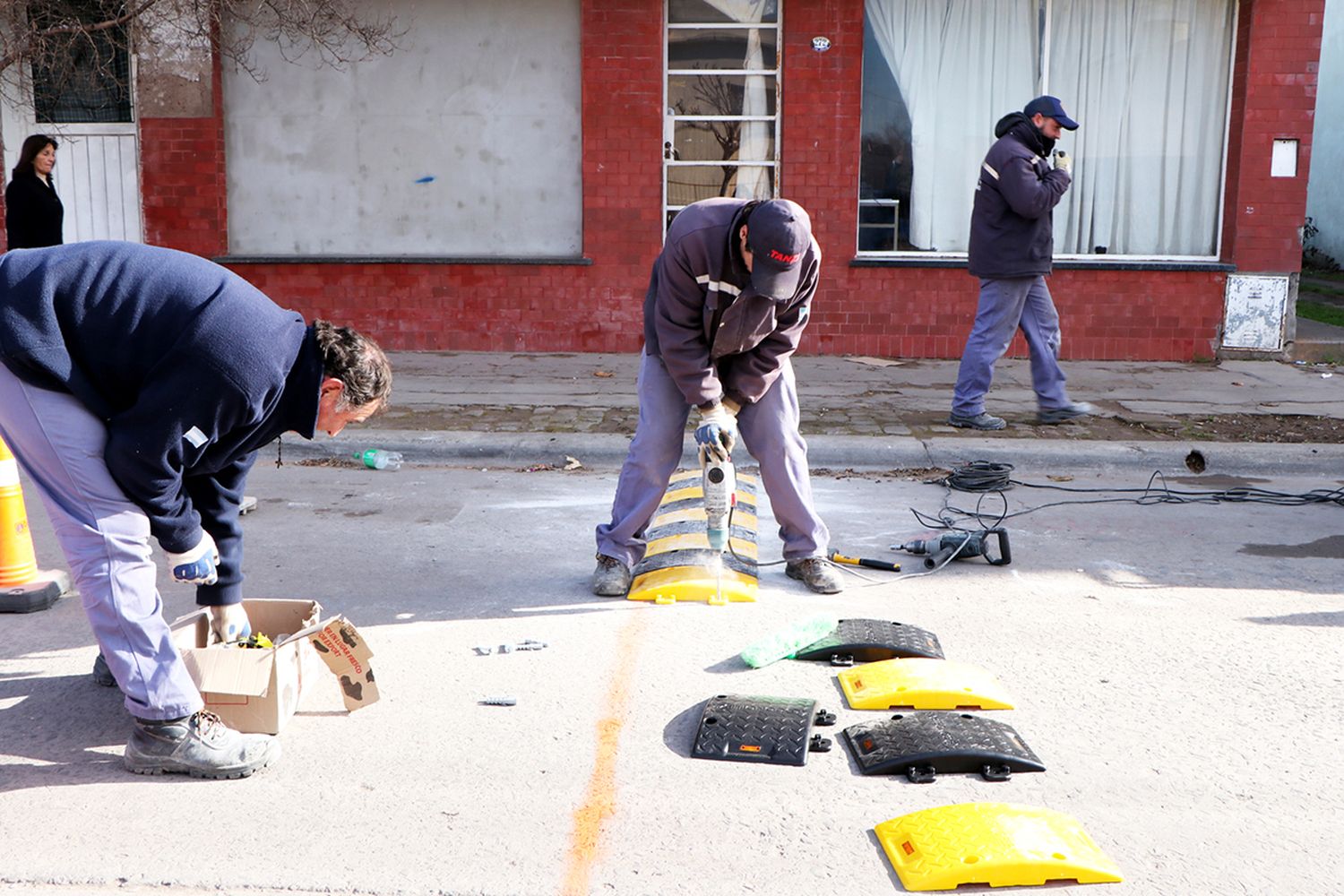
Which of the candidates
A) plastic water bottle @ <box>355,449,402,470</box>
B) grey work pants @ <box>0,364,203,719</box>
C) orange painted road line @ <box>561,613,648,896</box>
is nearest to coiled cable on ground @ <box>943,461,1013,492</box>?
orange painted road line @ <box>561,613,648,896</box>

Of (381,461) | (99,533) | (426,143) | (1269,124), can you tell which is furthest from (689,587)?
(1269,124)

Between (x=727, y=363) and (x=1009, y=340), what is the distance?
4132mm

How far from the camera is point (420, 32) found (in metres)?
12.5

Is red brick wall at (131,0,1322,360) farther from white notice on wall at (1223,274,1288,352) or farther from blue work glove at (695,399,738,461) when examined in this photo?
blue work glove at (695,399,738,461)

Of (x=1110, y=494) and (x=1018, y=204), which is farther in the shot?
(x=1018, y=204)

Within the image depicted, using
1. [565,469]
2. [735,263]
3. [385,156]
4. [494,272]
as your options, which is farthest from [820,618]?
[385,156]

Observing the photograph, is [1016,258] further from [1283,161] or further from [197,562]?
[197,562]

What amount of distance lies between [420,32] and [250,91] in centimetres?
178

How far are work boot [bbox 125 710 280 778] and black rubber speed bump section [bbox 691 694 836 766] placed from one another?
1.32 meters

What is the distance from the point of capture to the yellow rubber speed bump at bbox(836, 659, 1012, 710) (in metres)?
4.33

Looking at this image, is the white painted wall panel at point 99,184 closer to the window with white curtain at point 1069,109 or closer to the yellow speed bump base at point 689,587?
the window with white curtain at point 1069,109

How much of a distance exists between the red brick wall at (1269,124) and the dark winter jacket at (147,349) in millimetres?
10802

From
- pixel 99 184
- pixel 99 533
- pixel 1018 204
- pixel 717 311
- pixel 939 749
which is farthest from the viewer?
pixel 99 184

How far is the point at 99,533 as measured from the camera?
357 centimetres
